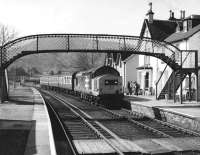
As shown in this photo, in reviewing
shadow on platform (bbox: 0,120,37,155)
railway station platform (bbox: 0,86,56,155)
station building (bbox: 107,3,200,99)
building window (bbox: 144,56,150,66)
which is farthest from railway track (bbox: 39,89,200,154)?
building window (bbox: 144,56,150,66)

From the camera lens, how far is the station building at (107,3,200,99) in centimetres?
3300

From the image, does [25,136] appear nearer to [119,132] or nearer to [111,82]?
[119,132]

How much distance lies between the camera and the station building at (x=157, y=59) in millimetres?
33000

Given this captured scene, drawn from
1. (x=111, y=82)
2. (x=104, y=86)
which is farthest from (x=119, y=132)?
(x=111, y=82)

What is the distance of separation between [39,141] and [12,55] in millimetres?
17276

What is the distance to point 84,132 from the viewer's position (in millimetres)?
16062

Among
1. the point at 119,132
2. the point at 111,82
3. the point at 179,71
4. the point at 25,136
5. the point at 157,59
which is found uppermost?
the point at 157,59

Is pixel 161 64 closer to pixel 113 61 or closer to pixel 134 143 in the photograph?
pixel 113 61

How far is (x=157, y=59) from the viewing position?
1550 inches

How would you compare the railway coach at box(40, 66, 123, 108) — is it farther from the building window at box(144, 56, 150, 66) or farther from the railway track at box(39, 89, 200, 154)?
the building window at box(144, 56, 150, 66)

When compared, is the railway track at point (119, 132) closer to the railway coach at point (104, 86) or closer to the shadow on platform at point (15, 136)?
the shadow on platform at point (15, 136)

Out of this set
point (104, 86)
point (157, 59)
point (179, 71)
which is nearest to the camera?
point (179, 71)

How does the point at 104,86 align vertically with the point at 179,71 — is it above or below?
below

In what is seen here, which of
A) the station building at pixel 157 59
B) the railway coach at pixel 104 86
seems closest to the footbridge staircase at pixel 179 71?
the station building at pixel 157 59
